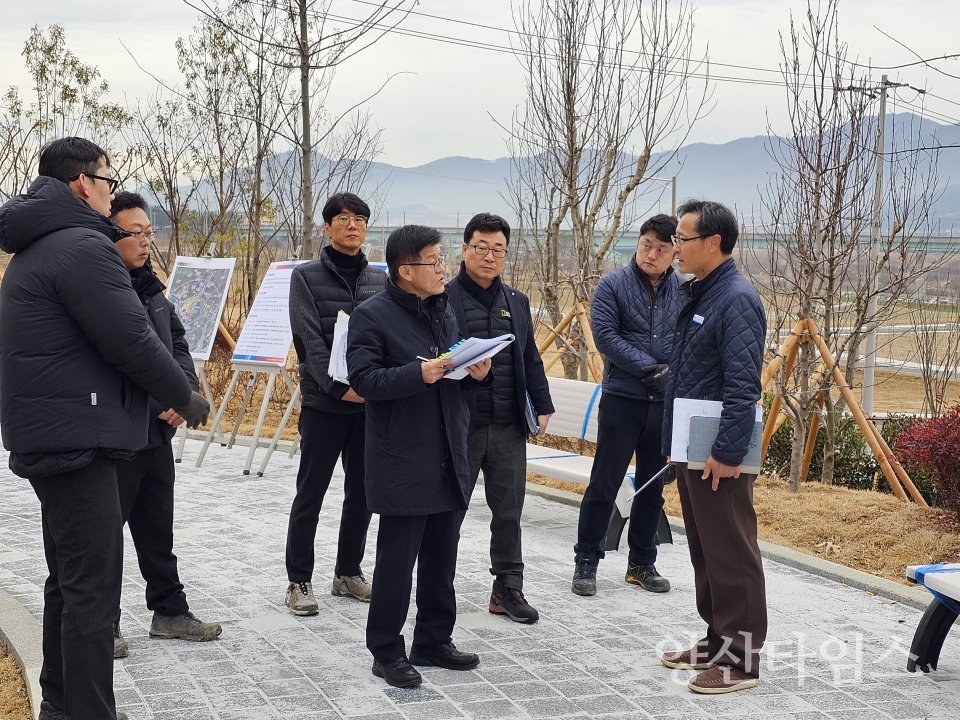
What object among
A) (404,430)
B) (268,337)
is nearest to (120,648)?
(404,430)

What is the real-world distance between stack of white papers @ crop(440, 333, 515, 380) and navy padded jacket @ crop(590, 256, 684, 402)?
4.90 ft

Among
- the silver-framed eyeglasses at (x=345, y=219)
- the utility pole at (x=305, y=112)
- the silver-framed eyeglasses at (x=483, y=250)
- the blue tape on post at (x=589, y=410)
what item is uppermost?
the utility pole at (x=305, y=112)

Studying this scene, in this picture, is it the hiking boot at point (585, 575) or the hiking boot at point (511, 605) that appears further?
the hiking boot at point (585, 575)

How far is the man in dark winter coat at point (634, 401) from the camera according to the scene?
5.62 meters

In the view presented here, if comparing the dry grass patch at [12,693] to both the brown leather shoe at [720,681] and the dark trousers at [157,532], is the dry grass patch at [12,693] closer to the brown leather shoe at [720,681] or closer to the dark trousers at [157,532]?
the dark trousers at [157,532]

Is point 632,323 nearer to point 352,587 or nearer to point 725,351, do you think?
point 725,351

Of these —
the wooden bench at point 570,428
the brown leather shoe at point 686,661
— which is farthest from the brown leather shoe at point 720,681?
the wooden bench at point 570,428

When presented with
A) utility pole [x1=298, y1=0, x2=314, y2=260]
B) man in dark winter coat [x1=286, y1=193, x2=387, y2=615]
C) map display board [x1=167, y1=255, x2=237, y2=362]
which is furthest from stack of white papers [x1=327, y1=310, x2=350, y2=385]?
utility pole [x1=298, y1=0, x2=314, y2=260]

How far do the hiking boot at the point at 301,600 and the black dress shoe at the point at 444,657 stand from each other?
810 millimetres

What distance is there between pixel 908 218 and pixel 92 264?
833 centimetres

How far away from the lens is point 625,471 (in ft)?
18.8

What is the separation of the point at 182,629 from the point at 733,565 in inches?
98.7

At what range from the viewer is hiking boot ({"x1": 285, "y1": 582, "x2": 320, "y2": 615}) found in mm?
5137

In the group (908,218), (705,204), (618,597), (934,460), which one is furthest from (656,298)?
(908,218)
